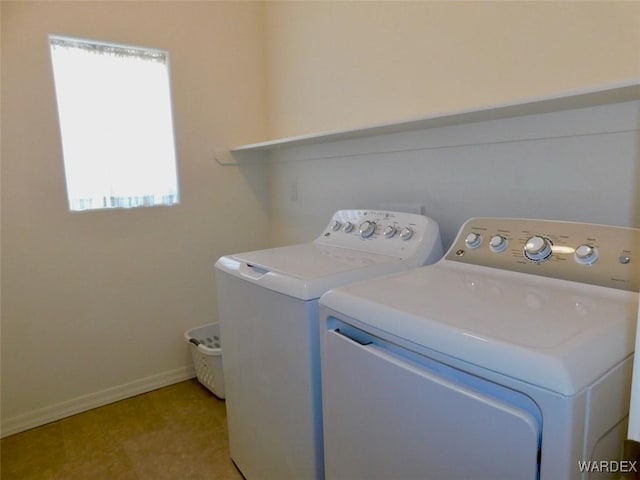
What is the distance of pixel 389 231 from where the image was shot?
148cm

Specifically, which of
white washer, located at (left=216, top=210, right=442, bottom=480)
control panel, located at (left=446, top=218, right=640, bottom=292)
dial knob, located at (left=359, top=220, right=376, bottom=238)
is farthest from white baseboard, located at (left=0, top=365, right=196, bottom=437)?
control panel, located at (left=446, top=218, right=640, bottom=292)

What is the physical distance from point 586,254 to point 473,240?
31 centimetres

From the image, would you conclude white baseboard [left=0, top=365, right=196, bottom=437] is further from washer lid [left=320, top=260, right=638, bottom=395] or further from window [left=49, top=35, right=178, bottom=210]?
washer lid [left=320, top=260, right=638, bottom=395]

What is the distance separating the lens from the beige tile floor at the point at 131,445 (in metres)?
1.70

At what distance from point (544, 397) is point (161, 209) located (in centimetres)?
214

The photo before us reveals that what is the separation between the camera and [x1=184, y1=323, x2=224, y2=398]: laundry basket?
2.12 metres

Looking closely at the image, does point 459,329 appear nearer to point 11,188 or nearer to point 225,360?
point 225,360

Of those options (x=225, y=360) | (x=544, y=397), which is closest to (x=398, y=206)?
(x=225, y=360)

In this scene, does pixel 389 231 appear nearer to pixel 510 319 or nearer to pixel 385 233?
pixel 385 233

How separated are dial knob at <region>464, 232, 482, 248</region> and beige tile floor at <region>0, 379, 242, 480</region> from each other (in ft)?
4.30

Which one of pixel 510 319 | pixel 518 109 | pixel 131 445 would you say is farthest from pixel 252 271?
pixel 131 445

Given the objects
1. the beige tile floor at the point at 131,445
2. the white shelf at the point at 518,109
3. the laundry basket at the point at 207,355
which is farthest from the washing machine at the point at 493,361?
the laundry basket at the point at 207,355

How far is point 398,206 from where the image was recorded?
5.79 feet

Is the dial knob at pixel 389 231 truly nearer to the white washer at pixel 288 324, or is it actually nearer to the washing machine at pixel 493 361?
the white washer at pixel 288 324
